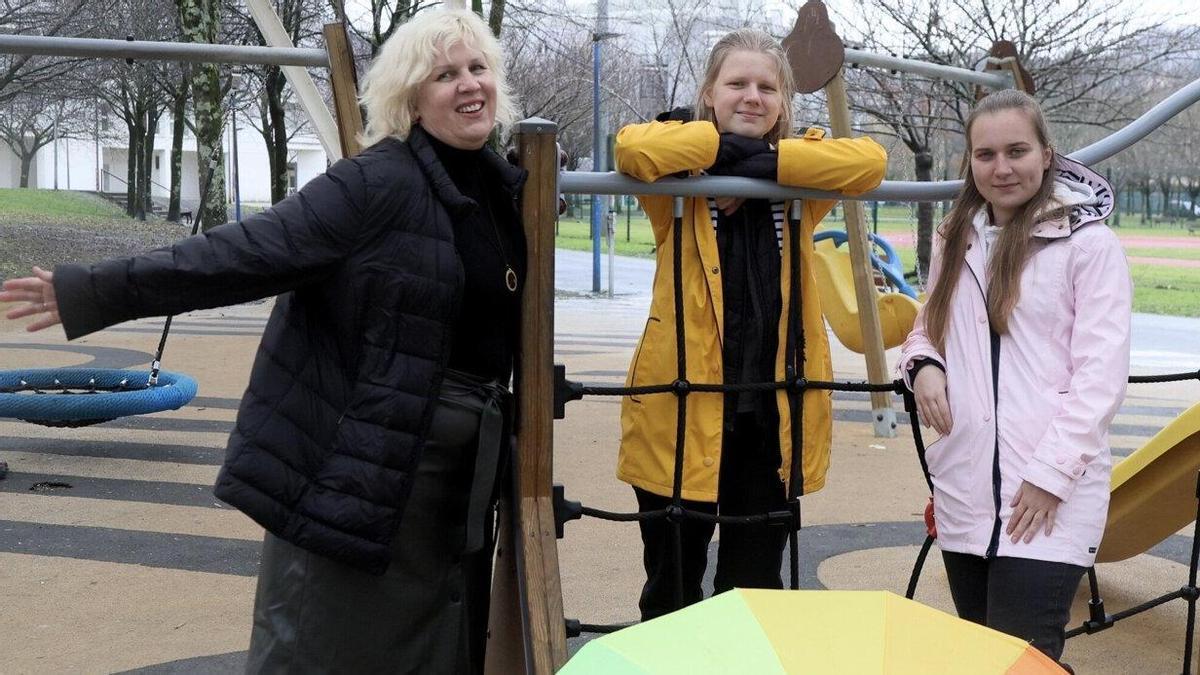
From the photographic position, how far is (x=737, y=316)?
284 centimetres

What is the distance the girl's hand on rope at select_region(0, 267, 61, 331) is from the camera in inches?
84.3

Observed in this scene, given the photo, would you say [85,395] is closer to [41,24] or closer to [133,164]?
[41,24]

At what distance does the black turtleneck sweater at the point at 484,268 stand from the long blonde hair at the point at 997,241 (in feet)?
2.99

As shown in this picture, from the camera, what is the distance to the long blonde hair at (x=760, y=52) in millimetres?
2891

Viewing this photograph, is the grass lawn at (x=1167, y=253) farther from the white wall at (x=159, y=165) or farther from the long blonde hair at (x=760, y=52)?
the white wall at (x=159, y=165)

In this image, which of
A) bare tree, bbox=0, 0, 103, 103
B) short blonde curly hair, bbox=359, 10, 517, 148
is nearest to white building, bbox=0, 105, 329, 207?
bare tree, bbox=0, 0, 103, 103

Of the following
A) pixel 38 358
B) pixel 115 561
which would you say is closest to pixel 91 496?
pixel 115 561

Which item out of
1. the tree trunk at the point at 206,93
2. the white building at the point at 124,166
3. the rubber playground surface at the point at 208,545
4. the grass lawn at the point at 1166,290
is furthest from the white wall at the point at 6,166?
the rubber playground surface at the point at 208,545

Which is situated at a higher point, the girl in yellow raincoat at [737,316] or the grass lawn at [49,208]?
the grass lawn at [49,208]

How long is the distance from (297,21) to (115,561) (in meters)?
18.8

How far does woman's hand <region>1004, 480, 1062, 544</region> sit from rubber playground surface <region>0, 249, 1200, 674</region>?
71.2 inches

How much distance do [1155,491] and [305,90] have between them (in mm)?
3354

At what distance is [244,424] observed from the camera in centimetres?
235

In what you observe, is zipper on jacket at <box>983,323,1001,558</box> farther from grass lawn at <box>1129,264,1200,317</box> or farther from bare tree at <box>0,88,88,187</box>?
bare tree at <box>0,88,88,187</box>
